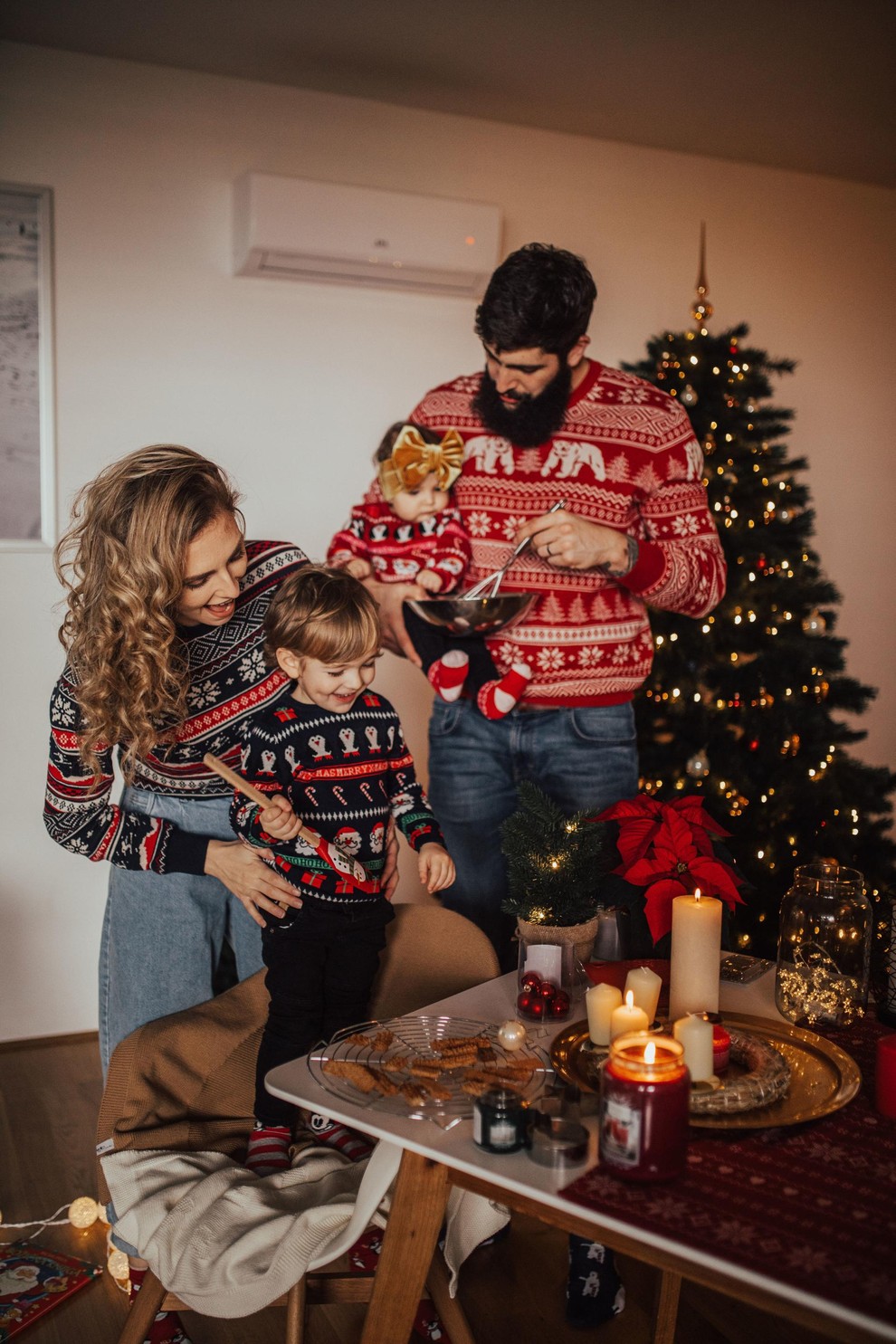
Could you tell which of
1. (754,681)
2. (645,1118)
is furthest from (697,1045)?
(754,681)

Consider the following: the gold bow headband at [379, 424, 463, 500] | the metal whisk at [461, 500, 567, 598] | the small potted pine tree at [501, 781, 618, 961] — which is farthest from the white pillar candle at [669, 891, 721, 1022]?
the gold bow headband at [379, 424, 463, 500]

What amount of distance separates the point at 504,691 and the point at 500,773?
193mm

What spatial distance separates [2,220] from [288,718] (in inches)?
76.7

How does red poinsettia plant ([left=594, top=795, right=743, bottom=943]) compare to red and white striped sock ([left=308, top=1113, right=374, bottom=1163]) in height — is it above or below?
above

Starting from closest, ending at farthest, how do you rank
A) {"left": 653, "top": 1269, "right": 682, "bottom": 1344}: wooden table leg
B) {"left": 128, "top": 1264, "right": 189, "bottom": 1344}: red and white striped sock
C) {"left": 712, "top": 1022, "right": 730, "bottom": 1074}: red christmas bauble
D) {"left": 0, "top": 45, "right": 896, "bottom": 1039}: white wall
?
{"left": 712, "top": 1022, "right": 730, "bottom": 1074}: red christmas bauble → {"left": 653, "top": 1269, "right": 682, "bottom": 1344}: wooden table leg → {"left": 128, "top": 1264, "right": 189, "bottom": 1344}: red and white striped sock → {"left": 0, "top": 45, "right": 896, "bottom": 1039}: white wall

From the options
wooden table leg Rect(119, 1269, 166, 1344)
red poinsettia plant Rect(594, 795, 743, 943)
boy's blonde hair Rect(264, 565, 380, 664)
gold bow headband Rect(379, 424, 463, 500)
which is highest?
gold bow headband Rect(379, 424, 463, 500)

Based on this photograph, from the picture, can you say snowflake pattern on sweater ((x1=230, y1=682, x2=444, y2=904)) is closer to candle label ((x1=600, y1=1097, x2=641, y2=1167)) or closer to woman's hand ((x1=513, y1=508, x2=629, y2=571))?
woman's hand ((x1=513, y1=508, x2=629, y2=571))

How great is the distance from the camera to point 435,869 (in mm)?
1675

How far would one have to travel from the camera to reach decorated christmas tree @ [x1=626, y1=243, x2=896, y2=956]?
114 inches

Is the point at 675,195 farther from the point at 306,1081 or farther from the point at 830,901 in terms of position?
the point at 306,1081

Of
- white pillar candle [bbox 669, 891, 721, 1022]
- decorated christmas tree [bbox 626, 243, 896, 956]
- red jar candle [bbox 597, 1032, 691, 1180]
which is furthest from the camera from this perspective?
decorated christmas tree [bbox 626, 243, 896, 956]

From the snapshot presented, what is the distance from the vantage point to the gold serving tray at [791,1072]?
1.11 meters

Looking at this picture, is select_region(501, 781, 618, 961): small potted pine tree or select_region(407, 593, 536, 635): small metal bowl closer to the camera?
select_region(501, 781, 618, 961): small potted pine tree

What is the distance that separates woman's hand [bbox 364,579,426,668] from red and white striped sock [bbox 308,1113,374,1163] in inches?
31.8
